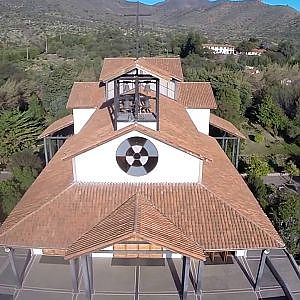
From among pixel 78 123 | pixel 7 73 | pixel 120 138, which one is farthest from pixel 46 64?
pixel 120 138

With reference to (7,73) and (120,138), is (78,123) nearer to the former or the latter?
(120,138)

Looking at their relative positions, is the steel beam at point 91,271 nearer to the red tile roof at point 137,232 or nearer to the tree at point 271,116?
the red tile roof at point 137,232

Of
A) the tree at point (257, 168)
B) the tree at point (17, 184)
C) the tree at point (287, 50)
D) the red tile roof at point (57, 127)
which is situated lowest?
the tree at point (257, 168)

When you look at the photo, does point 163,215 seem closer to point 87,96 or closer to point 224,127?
point 224,127

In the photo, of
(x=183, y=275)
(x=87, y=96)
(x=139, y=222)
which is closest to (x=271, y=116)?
(x=87, y=96)

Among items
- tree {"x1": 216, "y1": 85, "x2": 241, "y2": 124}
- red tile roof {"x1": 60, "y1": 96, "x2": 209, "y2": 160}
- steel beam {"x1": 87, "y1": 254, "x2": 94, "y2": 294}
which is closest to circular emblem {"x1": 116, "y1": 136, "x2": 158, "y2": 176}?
red tile roof {"x1": 60, "y1": 96, "x2": 209, "y2": 160}

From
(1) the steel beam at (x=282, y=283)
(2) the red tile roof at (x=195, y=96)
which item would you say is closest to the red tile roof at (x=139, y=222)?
(1) the steel beam at (x=282, y=283)

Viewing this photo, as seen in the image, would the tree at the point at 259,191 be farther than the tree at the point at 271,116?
No
